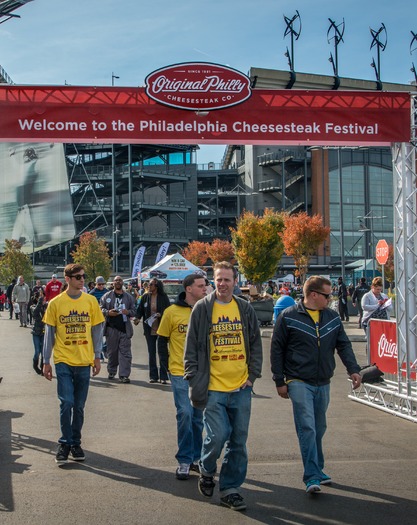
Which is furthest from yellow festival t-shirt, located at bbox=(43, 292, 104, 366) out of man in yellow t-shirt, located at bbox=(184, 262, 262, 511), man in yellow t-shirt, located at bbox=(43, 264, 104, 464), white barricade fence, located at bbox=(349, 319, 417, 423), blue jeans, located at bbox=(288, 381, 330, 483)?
white barricade fence, located at bbox=(349, 319, 417, 423)

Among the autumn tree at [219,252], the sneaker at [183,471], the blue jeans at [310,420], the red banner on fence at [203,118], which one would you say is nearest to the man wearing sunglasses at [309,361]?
the blue jeans at [310,420]

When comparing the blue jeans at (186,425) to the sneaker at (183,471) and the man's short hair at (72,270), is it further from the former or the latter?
the man's short hair at (72,270)

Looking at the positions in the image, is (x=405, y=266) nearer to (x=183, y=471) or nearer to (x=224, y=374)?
(x=183, y=471)

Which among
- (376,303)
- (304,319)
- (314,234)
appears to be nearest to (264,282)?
(314,234)

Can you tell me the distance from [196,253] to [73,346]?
238ft

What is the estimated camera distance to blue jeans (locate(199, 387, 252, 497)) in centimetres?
565

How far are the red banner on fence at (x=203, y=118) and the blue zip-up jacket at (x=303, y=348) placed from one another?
4.34 m

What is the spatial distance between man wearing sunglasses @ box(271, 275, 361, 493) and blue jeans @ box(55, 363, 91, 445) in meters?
2.13

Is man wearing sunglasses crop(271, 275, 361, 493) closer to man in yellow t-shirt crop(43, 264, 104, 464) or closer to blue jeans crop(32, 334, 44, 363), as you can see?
man in yellow t-shirt crop(43, 264, 104, 464)

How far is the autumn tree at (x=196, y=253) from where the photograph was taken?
79812mm

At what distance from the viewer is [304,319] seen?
621cm

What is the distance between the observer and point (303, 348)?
6.15 metres

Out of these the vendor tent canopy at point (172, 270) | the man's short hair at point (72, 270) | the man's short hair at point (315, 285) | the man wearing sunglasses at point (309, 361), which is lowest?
the man wearing sunglasses at point (309, 361)

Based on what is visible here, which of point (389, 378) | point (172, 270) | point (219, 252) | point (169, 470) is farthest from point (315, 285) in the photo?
point (219, 252)
